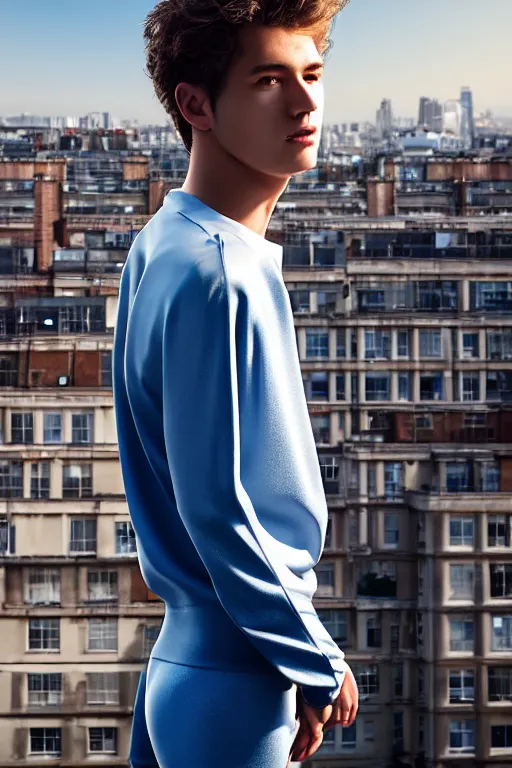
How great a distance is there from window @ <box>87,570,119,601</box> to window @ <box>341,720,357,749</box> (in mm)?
1349

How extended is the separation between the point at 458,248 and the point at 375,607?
6.10 feet

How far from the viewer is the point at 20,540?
668cm

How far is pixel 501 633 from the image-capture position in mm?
6664

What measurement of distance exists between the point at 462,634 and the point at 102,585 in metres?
1.69

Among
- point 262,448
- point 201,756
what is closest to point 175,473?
point 262,448

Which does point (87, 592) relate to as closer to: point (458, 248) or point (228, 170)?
point (458, 248)

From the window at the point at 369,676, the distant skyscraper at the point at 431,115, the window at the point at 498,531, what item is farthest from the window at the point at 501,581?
the distant skyscraper at the point at 431,115

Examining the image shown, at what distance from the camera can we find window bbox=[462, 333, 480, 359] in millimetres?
7352

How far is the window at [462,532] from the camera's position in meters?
6.62

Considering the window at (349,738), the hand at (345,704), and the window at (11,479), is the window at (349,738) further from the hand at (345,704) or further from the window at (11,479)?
the hand at (345,704)

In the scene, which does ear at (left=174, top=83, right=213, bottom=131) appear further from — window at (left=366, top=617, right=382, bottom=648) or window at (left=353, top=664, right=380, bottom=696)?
window at (left=353, top=664, right=380, bottom=696)

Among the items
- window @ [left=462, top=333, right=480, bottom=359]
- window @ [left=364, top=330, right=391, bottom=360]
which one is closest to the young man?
window @ [left=364, top=330, right=391, bottom=360]

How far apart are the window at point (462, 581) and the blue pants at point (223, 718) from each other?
5.77 metres

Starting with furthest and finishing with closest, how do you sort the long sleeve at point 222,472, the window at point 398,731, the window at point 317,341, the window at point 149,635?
the window at point 317,341, the window at point 398,731, the window at point 149,635, the long sleeve at point 222,472
